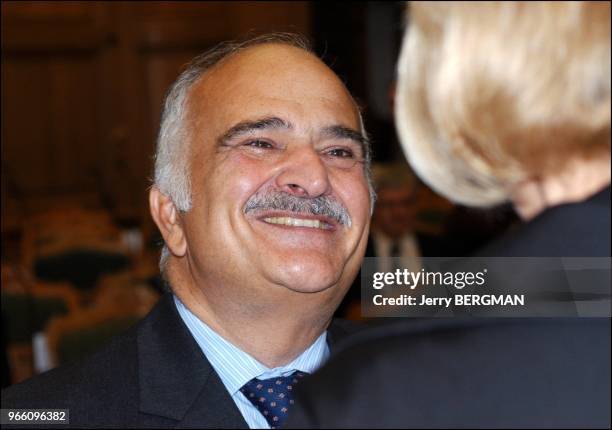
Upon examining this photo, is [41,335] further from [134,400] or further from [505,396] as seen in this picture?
[505,396]

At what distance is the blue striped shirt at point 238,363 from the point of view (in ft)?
5.66

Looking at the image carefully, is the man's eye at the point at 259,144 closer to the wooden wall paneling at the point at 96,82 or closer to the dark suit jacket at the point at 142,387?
the dark suit jacket at the point at 142,387

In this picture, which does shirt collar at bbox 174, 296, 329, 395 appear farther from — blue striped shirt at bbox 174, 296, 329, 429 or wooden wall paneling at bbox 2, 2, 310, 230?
wooden wall paneling at bbox 2, 2, 310, 230

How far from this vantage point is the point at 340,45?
856 centimetres

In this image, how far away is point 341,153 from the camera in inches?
77.1

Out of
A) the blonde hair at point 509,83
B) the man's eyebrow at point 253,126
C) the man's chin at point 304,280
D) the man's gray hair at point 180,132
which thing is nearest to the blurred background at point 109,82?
the man's gray hair at point 180,132

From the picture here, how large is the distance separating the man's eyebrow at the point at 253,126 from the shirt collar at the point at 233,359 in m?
0.39

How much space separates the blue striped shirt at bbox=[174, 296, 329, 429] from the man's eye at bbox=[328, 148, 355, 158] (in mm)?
413

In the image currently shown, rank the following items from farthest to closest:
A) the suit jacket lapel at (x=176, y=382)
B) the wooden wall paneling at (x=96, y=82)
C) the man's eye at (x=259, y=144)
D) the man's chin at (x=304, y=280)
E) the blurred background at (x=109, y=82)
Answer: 1. the wooden wall paneling at (x=96, y=82)
2. the blurred background at (x=109, y=82)
3. the man's eye at (x=259, y=144)
4. the man's chin at (x=304, y=280)
5. the suit jacket lapel at (x=176, y=382)

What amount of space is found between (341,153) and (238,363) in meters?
0.54

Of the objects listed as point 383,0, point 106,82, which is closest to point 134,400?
point 383,0

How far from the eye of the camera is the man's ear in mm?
1948

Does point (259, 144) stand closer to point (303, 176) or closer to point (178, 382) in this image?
point (303, 176)

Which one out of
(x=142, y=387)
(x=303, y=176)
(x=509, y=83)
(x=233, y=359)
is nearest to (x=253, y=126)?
(x=303, y=176)
